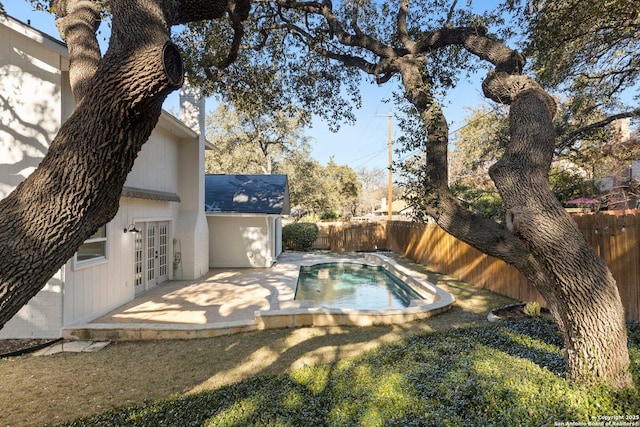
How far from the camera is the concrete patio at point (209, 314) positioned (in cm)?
654

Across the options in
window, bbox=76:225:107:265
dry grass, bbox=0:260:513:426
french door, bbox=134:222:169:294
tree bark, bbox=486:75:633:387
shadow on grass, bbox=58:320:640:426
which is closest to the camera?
shadow on grass, bbox=58:320:640:426

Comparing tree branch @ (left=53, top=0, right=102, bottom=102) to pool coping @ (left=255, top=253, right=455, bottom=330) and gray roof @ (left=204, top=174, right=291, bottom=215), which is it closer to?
pool coping @ (left=255, top=253, right=455, bottom=330)

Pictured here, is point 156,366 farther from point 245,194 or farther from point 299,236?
point 299,236

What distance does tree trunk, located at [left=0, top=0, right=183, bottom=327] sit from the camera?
7.25 ft

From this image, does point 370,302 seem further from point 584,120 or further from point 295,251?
point 295,251

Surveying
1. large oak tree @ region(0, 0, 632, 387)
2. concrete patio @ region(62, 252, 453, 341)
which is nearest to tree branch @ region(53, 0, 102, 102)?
large oak tree @ region(0, 0, 632, 387)

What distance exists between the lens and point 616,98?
33.0 ft

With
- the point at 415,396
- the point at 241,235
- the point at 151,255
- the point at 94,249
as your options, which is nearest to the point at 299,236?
the point at 241,235

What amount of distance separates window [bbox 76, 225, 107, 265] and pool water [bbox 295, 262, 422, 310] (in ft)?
17.4

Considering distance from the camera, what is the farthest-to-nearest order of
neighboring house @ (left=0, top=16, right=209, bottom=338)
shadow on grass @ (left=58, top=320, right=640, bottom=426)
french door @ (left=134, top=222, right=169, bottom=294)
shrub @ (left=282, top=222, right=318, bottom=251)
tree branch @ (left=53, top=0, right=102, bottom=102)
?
1. shrub @ (left=282, top=222, right=318, bottom=251)
2. french door @ (left=134, top=222, right=169, bottom=294)
3. neighboring house @ (left=0, top=16, right=209, bottom=338)
4. shadow on grass @ (left=58, top=320, right=640, bottom=426)
5. tree branch @ (left=53, top=0, right=102, bottom=102)

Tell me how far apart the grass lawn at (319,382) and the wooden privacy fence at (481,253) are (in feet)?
4.78

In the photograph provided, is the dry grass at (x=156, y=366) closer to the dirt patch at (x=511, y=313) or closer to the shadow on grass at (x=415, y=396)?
the dirt patch at (x=511, y=313)

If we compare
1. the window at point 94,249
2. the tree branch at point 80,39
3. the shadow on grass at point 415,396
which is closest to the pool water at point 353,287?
the shadow on grass at point 415,396

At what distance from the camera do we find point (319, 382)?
434 cm
